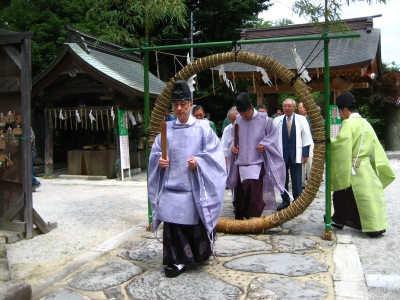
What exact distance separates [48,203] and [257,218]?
15.2 feet

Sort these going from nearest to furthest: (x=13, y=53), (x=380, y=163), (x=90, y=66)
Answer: (x=380, y=163) → (x=13, y=53) → (x=90, y=66)

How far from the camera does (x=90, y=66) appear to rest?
448 inches

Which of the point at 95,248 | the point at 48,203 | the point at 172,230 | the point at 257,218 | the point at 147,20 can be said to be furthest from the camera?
the point at 48,203

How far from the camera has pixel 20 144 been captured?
584 centimetres

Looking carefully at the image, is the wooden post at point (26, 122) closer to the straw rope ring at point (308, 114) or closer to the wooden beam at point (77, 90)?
the straw rope ring at point (308, 114)

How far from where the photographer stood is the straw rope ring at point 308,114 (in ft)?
17.7

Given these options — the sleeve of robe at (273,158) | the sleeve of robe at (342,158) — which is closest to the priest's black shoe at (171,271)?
the sleeve of robe at (273,158)

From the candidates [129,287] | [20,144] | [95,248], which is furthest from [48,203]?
[129,287]

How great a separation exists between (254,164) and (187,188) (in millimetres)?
1978

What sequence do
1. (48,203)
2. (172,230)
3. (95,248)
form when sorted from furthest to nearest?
1. (48,203)
2. (95,248)
3. (172,230)

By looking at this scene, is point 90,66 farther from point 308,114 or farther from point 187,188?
point 187,188

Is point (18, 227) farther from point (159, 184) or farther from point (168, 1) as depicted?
point (168, 1)

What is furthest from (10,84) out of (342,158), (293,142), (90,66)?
(90,66)

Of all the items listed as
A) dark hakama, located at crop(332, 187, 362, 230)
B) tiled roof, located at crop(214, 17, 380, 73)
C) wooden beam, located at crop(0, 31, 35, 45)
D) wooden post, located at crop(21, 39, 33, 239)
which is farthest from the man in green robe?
tiled roof, located at crop(214, 17, 380, 73)
